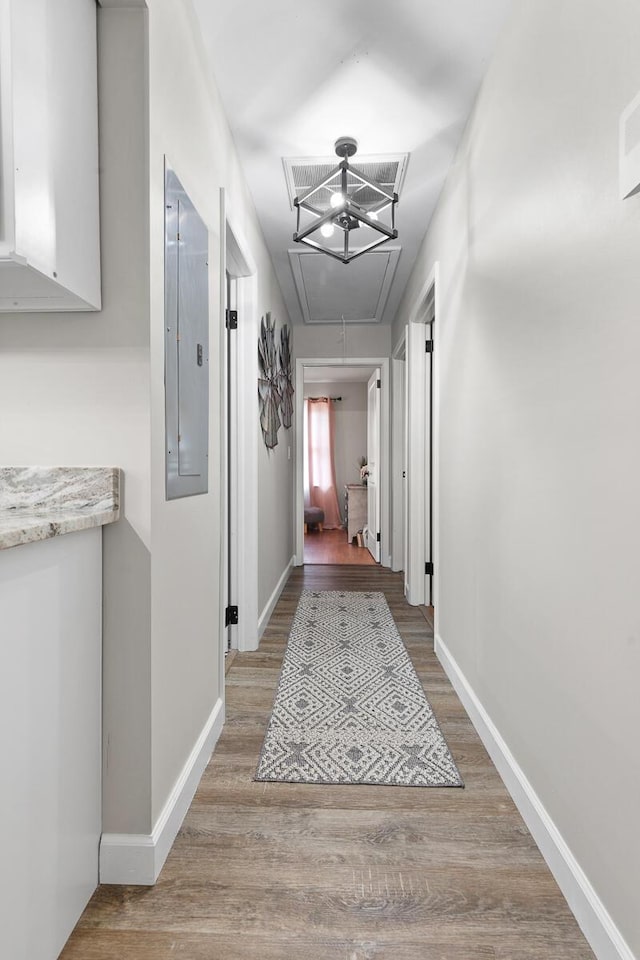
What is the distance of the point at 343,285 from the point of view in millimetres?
3988

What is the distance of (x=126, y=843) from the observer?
4.04 ft

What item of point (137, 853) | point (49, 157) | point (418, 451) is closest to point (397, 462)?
point (418, 451)

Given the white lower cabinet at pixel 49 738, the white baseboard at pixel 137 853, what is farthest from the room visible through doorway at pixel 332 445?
the white lower cabinet at pixel 49 738

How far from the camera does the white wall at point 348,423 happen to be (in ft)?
26.8

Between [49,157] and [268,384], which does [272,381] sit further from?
[49,157]

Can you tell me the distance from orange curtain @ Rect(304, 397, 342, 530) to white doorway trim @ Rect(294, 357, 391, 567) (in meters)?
2.96

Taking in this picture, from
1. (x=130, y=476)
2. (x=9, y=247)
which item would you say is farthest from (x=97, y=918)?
(x=9, y=247)

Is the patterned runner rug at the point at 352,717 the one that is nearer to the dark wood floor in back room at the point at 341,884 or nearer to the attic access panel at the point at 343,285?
the dark wood floor in back room at the point at 341,884

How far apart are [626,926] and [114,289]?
1.69m

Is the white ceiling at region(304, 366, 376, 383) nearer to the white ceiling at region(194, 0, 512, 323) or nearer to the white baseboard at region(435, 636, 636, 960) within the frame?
the white ceiling at region(194, 0, 512, 323)

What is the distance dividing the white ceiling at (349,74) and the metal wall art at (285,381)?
149cm

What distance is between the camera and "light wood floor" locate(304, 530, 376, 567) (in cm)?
541

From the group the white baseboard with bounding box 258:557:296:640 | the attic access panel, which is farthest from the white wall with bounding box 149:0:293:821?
the attic access panel

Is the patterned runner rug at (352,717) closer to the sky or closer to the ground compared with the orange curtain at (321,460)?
closer to the ground
